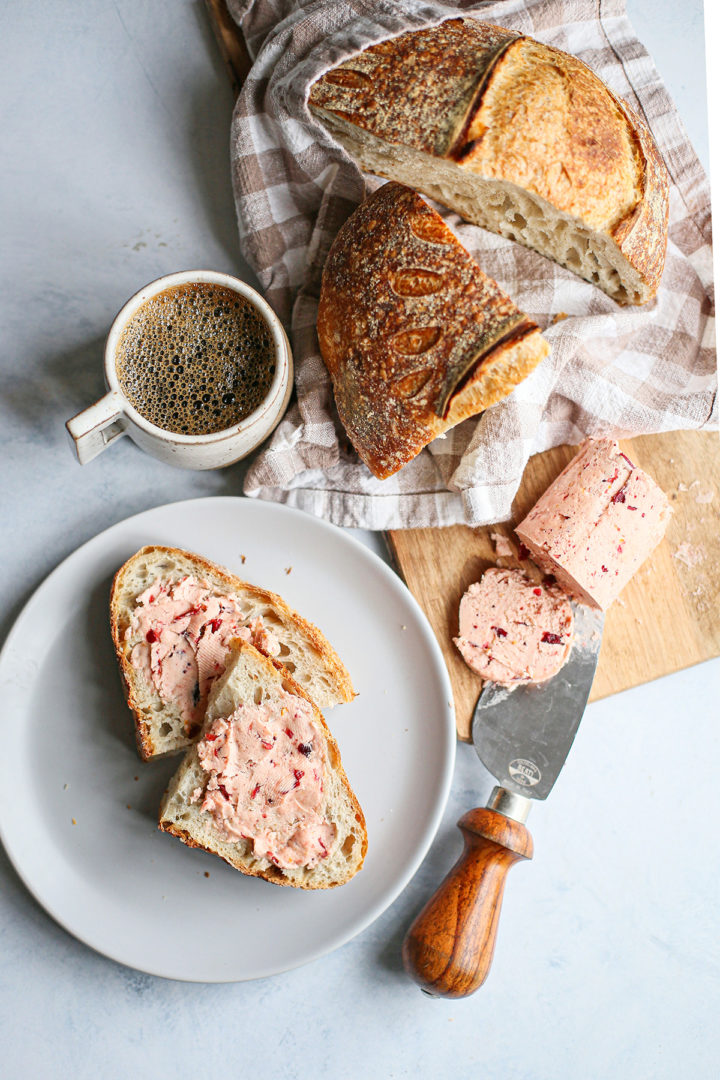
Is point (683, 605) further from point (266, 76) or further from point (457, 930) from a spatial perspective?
point (266, 76)

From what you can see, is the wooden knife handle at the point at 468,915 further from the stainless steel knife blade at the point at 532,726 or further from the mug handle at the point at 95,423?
the mug handle at the point at 95,423

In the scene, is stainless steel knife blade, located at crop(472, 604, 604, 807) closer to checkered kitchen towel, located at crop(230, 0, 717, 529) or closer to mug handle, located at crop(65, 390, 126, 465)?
checkered kitchen towel, located at crop(230, 0, 717, 529)

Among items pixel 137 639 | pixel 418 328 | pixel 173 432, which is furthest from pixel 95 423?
pixel 418 328

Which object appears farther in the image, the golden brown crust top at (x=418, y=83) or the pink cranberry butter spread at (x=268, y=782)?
the pink cranberry butter spread at (x=268, y=782)

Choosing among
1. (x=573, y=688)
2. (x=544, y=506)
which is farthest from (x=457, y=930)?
(x=544, y=506)

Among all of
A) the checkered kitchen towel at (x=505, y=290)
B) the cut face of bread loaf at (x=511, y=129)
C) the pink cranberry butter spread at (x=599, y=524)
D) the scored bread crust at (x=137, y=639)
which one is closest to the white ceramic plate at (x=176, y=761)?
the scored bread crust at (x=137, y=639)

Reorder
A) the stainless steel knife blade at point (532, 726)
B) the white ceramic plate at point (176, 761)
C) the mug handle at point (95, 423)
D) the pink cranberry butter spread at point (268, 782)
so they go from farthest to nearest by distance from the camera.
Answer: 1. the stainless steel knife blade at point (532, 726)
2. the white ceramic plate at point (176, 761)
3. the pink cranberry butter spread at point (268, 782)
4. the mug handle at point (95, 423)
